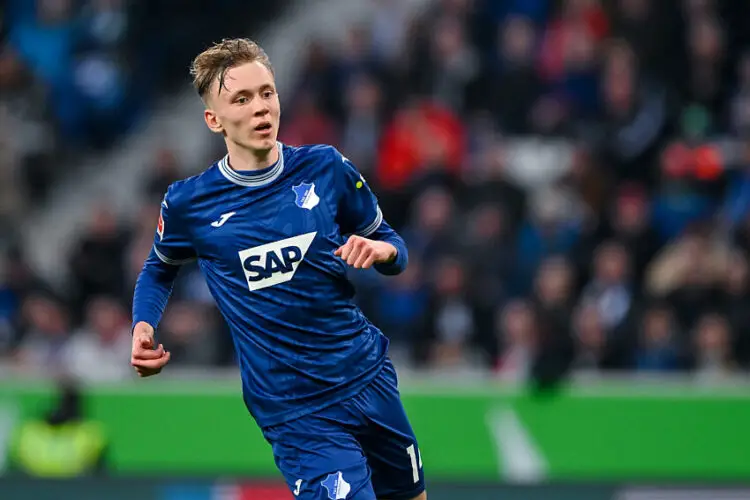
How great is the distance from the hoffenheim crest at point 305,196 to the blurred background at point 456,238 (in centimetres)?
310

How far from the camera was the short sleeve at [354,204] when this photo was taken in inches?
196

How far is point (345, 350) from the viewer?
16.1 ft

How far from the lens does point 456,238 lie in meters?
10.8

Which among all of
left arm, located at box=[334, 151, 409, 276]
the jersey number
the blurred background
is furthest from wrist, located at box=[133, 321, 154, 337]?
the blurred background

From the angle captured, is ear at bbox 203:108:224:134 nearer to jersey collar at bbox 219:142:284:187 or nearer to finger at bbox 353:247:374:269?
jersey collar at bbox 219:142:284:187

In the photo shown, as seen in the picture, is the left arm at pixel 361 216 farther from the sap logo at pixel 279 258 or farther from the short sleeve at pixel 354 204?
the sap logo at pixel 279 258

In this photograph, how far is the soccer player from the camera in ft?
15.6

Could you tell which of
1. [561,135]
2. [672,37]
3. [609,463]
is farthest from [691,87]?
[609,463]

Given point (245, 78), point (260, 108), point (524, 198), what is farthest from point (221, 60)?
point (524, 198)

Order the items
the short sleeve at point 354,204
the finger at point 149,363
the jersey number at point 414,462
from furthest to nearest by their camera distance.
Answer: the jersey number at point 414,462 < the short sleeve at point 354,204 < the finger at point 149,363

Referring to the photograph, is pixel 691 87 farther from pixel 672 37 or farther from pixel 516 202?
pixel 516 202

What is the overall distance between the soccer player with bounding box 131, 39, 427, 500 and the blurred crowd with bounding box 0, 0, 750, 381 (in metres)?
4.82

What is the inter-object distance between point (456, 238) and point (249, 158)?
603cm

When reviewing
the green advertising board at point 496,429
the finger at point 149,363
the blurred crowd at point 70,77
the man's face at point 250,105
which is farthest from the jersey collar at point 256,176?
the blurred crowd at point 70,77
